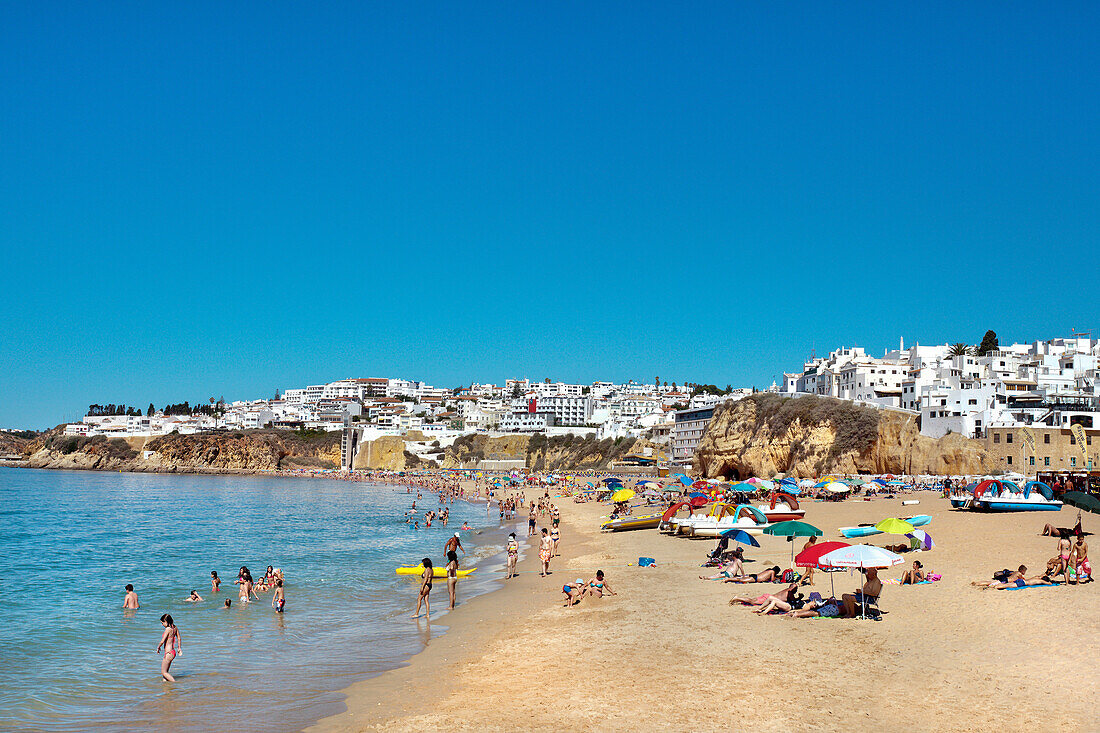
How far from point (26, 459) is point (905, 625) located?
16428 cm

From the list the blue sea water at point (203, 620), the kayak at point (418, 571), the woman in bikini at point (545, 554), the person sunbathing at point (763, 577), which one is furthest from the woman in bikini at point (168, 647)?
the woman in bikini at point (545, 554)

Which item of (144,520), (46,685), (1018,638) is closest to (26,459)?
(144,520)

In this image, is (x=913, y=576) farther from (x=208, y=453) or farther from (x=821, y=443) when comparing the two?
(x=208, y=453)

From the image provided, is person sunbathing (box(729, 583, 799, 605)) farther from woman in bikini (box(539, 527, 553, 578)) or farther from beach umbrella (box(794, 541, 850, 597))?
woman in bikini (box(539, 527, 553, 578))

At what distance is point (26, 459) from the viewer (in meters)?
140

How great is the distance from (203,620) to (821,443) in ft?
149

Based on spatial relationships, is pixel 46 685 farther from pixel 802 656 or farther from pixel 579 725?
pixel 802 656

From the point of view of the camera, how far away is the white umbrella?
35.8 ft

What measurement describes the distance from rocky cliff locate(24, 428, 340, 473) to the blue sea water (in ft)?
280

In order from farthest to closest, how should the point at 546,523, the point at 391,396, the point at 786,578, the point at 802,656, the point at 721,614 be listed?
the point at 391,396 < the point at 546,523 < the point at 786,578 < the point at 721,614 < the point at 802,656

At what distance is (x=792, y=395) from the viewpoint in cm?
6156

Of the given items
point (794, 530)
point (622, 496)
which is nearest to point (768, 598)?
point (794, 530)

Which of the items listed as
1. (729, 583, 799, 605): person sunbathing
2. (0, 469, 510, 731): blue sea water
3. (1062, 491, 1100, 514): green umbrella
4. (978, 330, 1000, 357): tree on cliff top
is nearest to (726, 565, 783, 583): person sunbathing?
(729, 583, 799, 605): person sunbathing

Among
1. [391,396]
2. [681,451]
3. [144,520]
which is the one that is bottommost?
[144,520]
